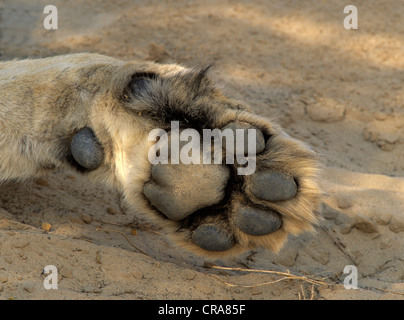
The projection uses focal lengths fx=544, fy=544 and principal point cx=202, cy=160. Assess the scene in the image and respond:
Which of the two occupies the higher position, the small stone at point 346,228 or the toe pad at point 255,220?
the toe pad at point 255,220

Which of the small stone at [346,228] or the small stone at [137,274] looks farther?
the small stone at [346,228]

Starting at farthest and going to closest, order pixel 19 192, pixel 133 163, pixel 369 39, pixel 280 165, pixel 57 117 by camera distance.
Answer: pixel 369 39 < pixel 19 192 < pixel 57 117 < pixel 133 163 < pixel 280 165

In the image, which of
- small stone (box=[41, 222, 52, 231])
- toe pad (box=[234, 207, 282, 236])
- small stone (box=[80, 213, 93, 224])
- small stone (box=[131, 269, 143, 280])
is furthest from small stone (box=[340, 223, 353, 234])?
small stone (box=[41, 222, 52, 231])

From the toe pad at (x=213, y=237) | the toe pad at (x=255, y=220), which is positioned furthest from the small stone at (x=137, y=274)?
the toe pad at (x=255, y=220)

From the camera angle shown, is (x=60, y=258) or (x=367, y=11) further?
(x=367, y=11)

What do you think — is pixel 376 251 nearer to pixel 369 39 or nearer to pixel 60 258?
pixel 60 258

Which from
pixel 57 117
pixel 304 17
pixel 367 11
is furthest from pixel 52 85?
pixel 367 11

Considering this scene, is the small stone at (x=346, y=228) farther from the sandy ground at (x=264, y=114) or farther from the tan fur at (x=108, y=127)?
the tan fur at (x=108, y=127)

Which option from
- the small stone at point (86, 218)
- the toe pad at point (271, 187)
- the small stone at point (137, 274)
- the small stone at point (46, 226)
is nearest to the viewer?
the toe pad at point (271, 187)

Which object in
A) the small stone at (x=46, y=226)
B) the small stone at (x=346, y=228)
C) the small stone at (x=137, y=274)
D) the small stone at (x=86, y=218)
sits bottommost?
the small stone at (x=137, y=274)
